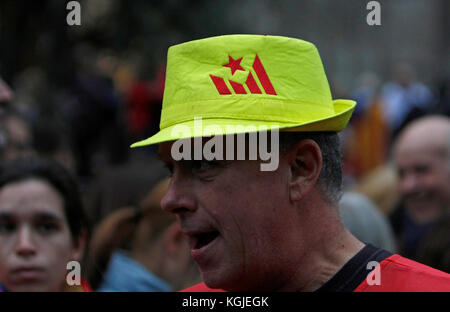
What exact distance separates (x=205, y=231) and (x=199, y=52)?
1.89 ft

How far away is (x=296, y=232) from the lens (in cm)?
257

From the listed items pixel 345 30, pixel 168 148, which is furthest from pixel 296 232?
A: pixel 345 30

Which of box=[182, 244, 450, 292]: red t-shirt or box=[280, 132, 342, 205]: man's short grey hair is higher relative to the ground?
box=[280, 132, 342, 205]: man's short grey hair

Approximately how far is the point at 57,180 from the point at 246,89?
60.9 inches

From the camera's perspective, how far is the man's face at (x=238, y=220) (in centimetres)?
252

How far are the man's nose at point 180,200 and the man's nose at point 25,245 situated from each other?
1.14 meters

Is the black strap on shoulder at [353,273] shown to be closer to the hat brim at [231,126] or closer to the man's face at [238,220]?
the man's face at [238,220]

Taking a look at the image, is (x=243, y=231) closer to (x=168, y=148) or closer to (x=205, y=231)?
(x=205, y=231)

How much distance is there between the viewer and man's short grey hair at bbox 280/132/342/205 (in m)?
2.57

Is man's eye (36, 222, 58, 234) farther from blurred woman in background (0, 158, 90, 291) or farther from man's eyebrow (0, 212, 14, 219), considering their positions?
man's eyebrow (0, 212, 14, 219)
